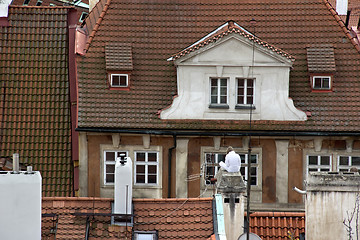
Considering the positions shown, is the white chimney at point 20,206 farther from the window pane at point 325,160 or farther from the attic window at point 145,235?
the window pane at point 325,160

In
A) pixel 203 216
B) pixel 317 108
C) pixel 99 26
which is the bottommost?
pixel 203 216

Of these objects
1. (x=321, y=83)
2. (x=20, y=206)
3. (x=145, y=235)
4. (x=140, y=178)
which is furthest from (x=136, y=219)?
(x=321, y=83)

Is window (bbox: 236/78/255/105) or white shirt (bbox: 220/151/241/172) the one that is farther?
window (bbox: 236/78/255/105)

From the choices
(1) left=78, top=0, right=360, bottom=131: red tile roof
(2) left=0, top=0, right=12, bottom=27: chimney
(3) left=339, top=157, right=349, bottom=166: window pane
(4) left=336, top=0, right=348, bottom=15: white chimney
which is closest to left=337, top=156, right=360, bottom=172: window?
(3) left=339, top=157, right=349, bottom=166: window pane

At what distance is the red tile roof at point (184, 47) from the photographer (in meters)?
42.0

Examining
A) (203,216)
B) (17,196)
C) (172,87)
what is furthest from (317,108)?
(17,196)

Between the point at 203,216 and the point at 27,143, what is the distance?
47.1ft

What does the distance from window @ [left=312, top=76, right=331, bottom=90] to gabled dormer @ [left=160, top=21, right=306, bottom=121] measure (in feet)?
3.36

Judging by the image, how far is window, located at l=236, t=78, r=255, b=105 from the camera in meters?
42.3

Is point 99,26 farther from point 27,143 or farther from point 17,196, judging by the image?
point 17,196

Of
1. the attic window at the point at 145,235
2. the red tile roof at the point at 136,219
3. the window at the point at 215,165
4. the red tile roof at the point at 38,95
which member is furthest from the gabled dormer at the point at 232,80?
the attic window at the point at 145,235

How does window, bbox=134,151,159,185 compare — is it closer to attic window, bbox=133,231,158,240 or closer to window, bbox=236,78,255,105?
window, bbox=236,78,255,105

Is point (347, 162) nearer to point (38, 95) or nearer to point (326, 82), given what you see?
point (326, 82)

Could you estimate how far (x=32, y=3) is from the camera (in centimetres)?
8106
